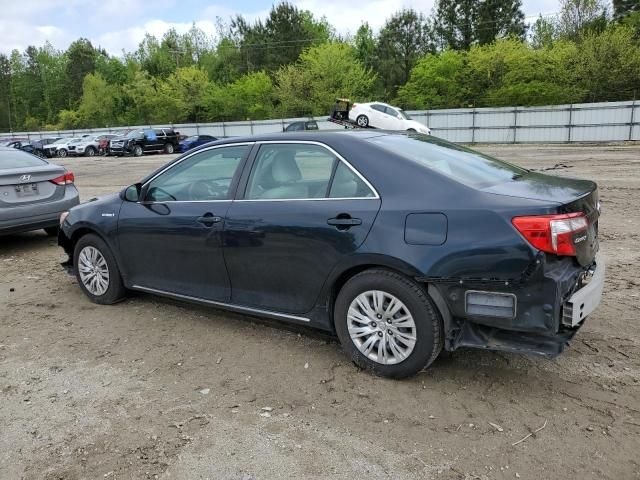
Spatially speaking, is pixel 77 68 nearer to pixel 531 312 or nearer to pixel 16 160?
pixel 16 160

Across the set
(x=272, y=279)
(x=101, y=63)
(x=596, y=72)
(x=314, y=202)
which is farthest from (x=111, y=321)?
(x=101, y=63)

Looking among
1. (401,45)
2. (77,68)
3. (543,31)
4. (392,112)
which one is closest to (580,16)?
(543,31)

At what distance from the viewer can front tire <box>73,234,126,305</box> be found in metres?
5.21

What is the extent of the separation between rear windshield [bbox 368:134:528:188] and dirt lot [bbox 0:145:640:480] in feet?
4.22

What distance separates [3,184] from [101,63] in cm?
8635

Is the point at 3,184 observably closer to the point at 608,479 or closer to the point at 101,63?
the point at 608,479

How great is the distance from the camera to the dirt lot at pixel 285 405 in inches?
114

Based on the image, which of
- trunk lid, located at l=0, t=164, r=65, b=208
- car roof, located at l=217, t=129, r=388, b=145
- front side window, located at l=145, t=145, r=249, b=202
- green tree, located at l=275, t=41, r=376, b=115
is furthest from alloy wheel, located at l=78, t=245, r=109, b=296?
green tree, located at l=275, t=41, r=376, b=115

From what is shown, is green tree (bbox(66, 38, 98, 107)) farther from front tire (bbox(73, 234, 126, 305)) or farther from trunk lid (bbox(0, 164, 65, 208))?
front tire (bbox(73, 234, 126, 305))

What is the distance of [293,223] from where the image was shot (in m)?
3.93

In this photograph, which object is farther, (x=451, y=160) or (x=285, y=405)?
(x=451, y=160)

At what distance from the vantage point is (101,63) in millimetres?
84438

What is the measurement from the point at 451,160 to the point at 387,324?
1.30 metres

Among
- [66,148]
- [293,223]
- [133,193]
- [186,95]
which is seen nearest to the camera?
[293,223]
